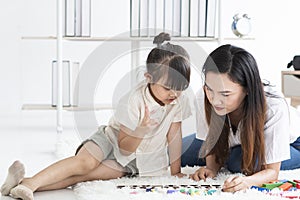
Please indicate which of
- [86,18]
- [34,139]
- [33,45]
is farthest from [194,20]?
[33,45]

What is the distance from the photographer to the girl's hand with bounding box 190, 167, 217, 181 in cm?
178

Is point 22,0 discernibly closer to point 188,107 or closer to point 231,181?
point 188,107

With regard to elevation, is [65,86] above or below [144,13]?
below

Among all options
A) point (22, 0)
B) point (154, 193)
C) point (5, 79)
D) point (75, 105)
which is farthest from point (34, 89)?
point (154, 193)

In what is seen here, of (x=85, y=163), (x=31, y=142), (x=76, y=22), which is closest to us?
(x=85, y=163)

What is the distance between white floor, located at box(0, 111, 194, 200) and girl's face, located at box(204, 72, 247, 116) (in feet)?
1.53

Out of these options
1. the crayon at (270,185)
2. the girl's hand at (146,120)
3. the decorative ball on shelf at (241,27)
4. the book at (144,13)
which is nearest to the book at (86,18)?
the book at (144,13)

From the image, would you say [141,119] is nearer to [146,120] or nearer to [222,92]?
[146,120]

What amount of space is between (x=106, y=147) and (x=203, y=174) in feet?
0.98

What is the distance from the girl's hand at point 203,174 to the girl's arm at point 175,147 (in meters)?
0.05

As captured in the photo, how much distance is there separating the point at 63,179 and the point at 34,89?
250cm

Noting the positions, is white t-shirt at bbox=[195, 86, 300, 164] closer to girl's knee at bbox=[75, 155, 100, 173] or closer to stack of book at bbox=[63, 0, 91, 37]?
girl's knee at bbox=[75, 155, 100, 173]

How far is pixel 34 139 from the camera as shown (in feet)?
9.93

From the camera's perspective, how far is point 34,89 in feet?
13.5
